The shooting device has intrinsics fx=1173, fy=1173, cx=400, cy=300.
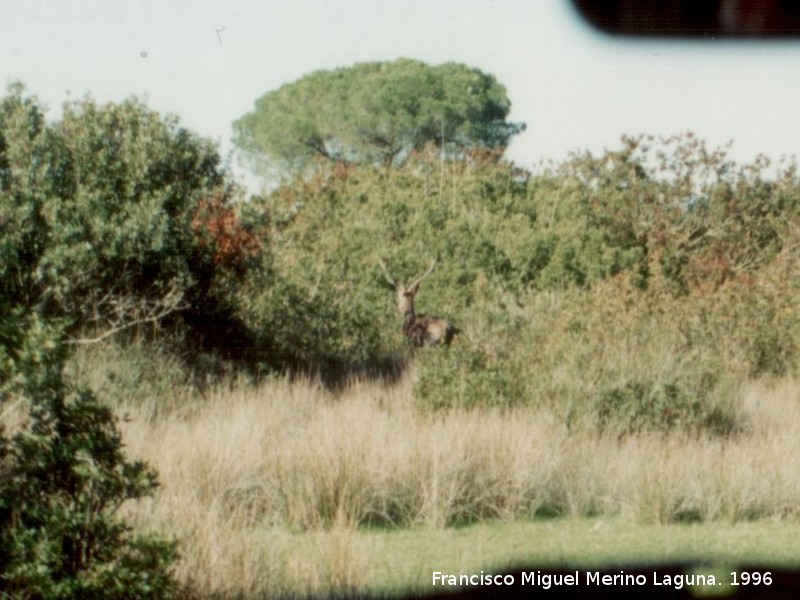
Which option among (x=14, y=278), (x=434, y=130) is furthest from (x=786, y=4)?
(x=434, y=130)

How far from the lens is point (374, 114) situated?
964 inches

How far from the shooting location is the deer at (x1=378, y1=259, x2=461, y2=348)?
13289 millimetres

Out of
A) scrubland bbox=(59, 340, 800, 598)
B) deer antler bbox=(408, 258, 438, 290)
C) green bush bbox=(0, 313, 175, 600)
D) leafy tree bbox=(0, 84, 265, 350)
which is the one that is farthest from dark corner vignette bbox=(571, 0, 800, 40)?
deer antler bbox=(408, 258, 438, 290)

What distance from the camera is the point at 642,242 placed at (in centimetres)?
1733

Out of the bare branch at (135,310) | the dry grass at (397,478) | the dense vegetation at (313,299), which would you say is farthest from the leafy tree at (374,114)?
the dry grass at (397,478)

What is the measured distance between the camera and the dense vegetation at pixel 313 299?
5.28 m

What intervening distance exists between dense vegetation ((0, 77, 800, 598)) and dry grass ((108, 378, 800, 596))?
264 mm

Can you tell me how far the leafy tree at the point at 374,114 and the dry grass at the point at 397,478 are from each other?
1424 centimetres

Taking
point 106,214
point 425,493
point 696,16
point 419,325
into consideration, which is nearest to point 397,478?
point 425,493

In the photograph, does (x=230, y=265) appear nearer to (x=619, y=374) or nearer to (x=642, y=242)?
(x=619, y=374)

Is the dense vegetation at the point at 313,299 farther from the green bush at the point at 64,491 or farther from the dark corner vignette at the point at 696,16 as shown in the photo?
the dark corner vignette at the point at 696,16

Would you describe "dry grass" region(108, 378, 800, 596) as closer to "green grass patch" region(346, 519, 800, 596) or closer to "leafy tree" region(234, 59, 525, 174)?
"green grass patch" region(346, 519, 800, 596)

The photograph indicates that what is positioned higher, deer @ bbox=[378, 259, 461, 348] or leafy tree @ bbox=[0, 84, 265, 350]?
leafy tree @ bbox=[0, 84, 265, 350]

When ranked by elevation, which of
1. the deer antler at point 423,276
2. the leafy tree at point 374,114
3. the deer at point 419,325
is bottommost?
the deer at point 419,325
